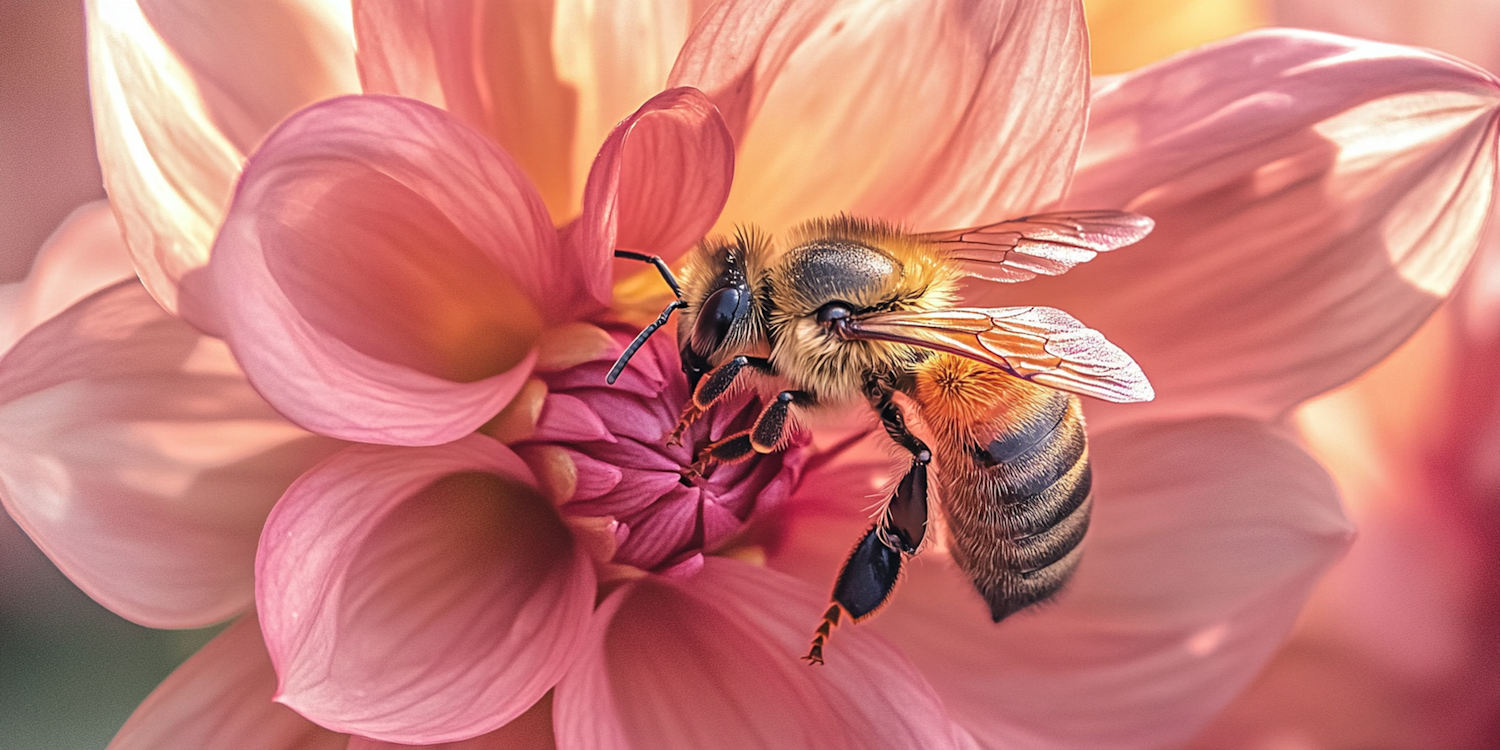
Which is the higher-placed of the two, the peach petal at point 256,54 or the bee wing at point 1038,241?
the peach petal at point 256,54

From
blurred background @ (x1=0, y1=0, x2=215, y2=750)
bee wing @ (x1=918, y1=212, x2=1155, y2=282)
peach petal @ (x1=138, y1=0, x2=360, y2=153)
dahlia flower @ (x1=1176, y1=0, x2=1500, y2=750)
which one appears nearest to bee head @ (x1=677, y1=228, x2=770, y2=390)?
bee wing @ (x1=918, y1=212, x2=1155, y2=282)

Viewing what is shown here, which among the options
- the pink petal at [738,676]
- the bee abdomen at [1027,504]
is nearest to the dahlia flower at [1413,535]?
the bee abdomen at [1027,504]

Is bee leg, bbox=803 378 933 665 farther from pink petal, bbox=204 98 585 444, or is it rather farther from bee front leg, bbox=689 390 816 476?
pink petal, bbox=204 98 585 444

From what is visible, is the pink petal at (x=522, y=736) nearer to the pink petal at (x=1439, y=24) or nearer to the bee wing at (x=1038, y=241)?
the bee wing at (x=1038, y=241)

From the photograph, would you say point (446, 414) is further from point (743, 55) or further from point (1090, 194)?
point (1090, 194)

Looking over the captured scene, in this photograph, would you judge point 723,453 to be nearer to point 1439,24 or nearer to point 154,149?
point 154,149

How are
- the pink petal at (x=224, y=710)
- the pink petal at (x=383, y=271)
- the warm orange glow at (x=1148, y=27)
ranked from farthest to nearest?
the warm orange glow at (x=1148, y=27) → the pink petal at (x=224, y=710) → the pink petal at (x=383, y=271)

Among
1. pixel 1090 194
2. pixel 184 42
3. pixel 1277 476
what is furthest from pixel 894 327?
pixel 184 42
